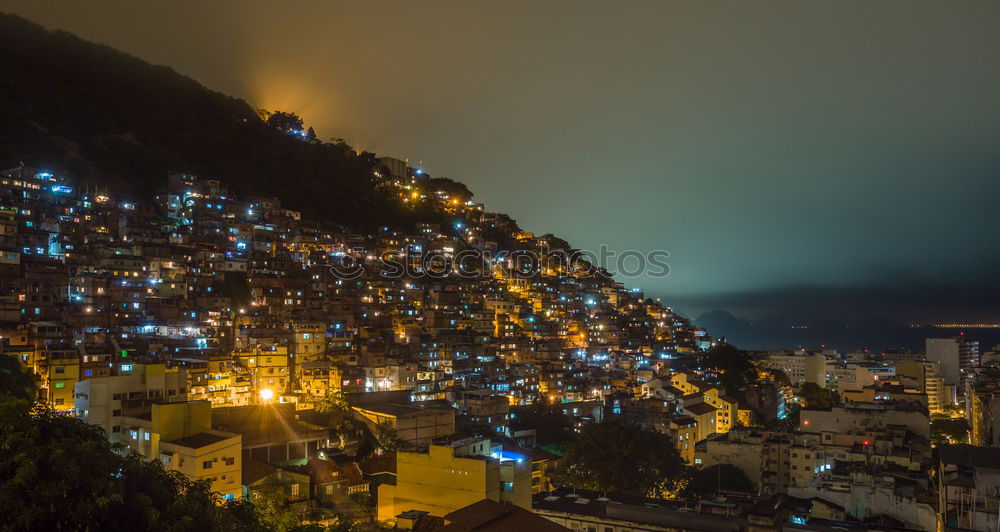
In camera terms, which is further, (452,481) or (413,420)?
(413,420)

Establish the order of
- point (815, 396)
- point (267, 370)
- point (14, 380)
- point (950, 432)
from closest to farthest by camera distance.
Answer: point (14, 380)
point (267, 370)
point (950, 432)
point (815, 396)

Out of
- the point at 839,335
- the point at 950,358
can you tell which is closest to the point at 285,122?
the point at 950,358

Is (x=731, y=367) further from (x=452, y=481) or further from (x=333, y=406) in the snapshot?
(x=452, y=481)

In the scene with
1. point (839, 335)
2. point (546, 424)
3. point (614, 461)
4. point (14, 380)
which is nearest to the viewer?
point (14, 380)

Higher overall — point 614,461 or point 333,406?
point 333,406

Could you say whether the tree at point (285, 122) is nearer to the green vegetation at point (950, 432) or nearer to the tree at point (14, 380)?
the tree at point (14, 380)

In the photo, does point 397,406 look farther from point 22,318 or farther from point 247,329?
point 22,318

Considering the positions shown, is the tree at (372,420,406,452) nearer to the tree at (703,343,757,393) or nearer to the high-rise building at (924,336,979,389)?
the tree at (703,343,757,393)
